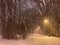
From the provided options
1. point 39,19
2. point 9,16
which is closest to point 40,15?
point 39,19

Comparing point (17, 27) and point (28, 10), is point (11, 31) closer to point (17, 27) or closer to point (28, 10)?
point (17, 27)

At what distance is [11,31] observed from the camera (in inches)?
36.4

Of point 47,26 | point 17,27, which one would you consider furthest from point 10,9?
point 47,26

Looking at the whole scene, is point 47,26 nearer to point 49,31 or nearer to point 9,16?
point 49,31

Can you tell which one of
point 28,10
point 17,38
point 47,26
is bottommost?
point 17,38

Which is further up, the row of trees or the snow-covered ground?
the row of trees

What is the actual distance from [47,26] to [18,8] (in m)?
0.26

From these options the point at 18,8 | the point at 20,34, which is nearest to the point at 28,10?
the point at 18,8

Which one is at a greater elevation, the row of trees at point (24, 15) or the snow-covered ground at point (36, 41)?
the row of trees at point (24, 15)

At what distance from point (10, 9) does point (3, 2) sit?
73 mm

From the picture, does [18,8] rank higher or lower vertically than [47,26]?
higher

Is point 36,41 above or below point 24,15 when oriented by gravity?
below

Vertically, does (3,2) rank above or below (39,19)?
above

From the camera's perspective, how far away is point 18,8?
94cm
